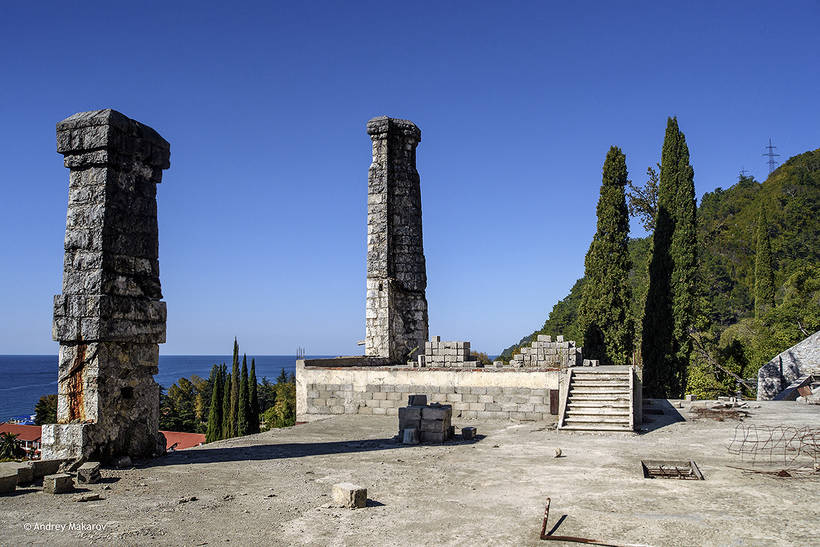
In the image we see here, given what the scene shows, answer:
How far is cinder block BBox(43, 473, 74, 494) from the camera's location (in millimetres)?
7059

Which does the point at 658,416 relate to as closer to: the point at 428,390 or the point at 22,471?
the point at 428,390

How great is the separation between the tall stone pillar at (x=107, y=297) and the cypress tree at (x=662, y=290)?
1898 cm

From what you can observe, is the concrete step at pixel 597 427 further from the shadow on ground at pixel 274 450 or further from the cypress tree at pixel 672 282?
the cypress tree at pixel 672 282

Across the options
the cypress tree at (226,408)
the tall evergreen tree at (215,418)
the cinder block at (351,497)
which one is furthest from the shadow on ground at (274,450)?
the tall evergreen tree at (215,418)

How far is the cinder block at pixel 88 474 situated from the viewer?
25.1 feet

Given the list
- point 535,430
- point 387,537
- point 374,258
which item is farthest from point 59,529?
point 374,258

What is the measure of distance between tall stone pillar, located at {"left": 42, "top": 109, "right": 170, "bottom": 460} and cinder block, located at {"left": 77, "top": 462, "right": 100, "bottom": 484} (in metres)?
0.52

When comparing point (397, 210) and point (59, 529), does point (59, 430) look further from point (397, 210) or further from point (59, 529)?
point (397, 210)

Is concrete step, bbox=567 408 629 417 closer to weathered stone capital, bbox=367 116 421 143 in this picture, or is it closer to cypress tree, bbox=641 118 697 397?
weathered stone capital, bbox=367 116 421 143

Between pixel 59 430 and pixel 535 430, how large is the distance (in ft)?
25.9

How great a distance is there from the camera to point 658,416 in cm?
1363

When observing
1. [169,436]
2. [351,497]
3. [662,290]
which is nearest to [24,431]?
[169,436]

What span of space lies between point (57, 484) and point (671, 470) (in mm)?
7605

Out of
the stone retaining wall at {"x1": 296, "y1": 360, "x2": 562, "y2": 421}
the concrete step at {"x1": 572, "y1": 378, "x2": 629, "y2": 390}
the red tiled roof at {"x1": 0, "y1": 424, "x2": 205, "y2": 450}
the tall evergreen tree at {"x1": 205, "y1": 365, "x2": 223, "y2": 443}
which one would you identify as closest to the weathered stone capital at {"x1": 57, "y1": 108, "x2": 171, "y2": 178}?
the stone retaining wall at {"x1": 296, "y1": 360, "x2": 562, "y2": 421}
